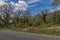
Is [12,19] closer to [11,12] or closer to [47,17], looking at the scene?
[11,12]

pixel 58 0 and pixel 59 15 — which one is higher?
pixel 58 0

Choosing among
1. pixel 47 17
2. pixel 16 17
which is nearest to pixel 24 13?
pixel 16 17

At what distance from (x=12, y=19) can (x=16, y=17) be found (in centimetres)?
278

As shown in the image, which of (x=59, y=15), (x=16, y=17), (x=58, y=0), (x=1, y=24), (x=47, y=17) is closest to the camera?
(x=58, y=0)

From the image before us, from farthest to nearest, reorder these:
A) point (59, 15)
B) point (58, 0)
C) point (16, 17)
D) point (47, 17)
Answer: point (16, 17) → point (47, 17) → point (59, 15) → point (58, 0)

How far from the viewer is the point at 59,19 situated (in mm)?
51562

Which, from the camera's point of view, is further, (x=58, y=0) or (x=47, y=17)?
(x=47, y=17)

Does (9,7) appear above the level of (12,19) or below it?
above

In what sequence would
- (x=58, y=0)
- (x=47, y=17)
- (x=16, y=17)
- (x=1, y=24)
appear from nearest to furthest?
(x=58, y=0), (x=47, y=17), (x=1, y=24), (x=16, y=17)

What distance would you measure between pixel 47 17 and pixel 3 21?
24.0 m

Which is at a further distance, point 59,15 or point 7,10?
point 7,10

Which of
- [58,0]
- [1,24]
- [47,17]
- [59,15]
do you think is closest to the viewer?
[58,0]

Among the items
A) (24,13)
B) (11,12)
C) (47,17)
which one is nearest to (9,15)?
(11,12)

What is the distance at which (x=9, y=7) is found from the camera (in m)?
84.7
